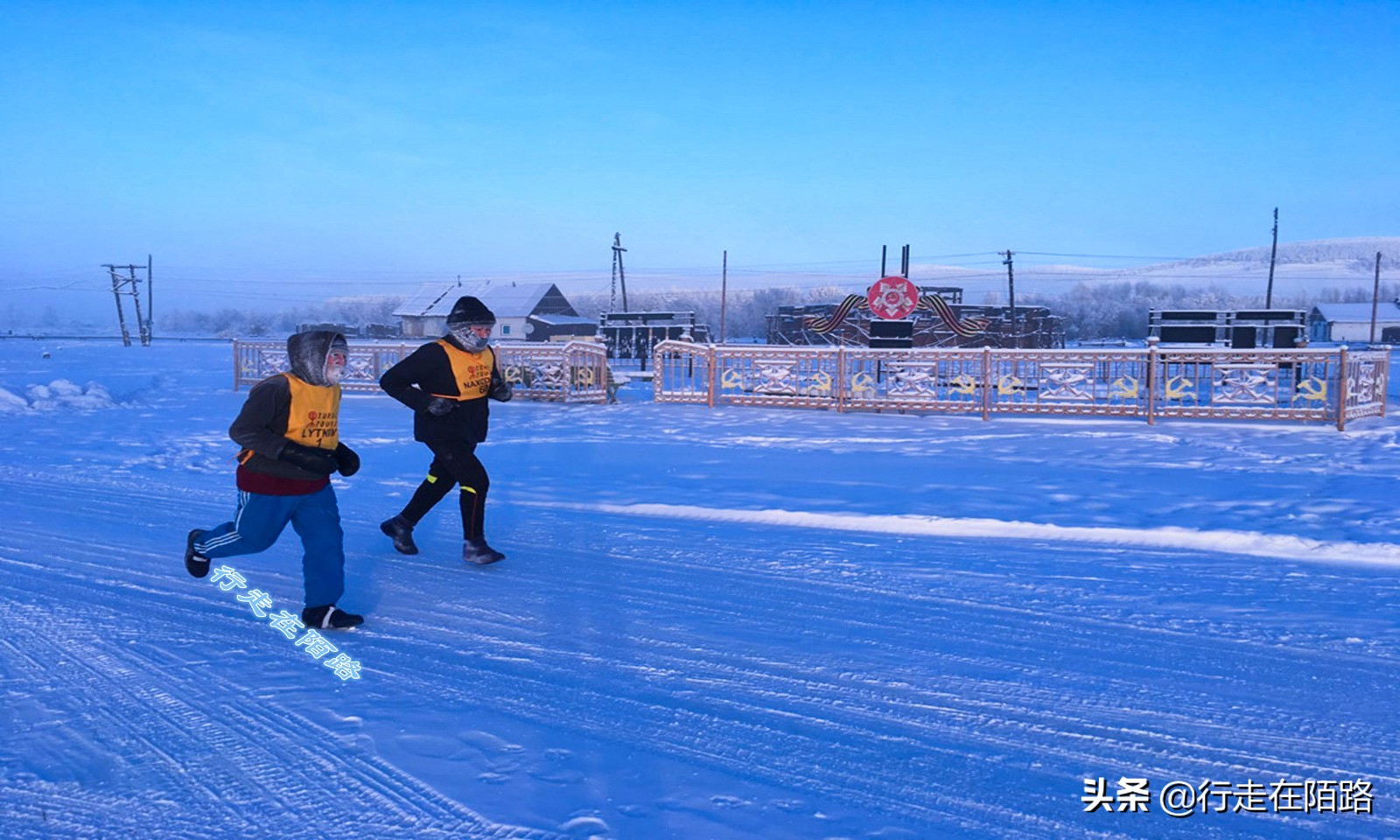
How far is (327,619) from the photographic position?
457cm

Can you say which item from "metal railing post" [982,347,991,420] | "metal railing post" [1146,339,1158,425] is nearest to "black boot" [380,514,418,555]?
"metal railing post" [982,347,991,420]

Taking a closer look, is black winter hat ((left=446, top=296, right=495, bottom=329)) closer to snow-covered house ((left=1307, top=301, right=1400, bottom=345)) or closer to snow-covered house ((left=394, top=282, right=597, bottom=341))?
snow-covered house ((left=394, top=282, right=597, bottom=341))

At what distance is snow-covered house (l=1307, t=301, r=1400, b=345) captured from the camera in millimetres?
72812

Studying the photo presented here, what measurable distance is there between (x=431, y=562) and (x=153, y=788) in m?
3.10

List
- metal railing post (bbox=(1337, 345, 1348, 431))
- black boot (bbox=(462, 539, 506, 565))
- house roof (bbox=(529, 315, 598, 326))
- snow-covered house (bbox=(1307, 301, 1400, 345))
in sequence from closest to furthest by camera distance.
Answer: black boot (bbox=(462, 539, 506, 565)), metal railing post (bbox=(1337, 345, 1348, 431)), house roof (bbox=(529, 315, 598, 326)), snow-covered house (bbox=(1307, 301, 1400, 345))

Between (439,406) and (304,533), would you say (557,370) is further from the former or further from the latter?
(304,533)

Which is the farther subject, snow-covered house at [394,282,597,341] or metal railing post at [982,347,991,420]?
snow-covered house at [394,282,597,341]

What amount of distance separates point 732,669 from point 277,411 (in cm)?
222

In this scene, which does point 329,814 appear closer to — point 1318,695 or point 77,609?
point 77,609

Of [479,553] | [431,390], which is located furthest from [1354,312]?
[431,390]

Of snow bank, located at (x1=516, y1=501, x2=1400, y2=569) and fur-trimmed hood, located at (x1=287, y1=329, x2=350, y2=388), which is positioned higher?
fur-trimmed hood, located at (x1=287, y1=329, x2=350, y2=388)

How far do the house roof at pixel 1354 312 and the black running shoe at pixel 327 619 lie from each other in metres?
83.6

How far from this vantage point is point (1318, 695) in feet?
12.6

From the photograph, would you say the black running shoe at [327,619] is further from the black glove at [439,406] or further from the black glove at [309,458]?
the black glove at [439,406]
